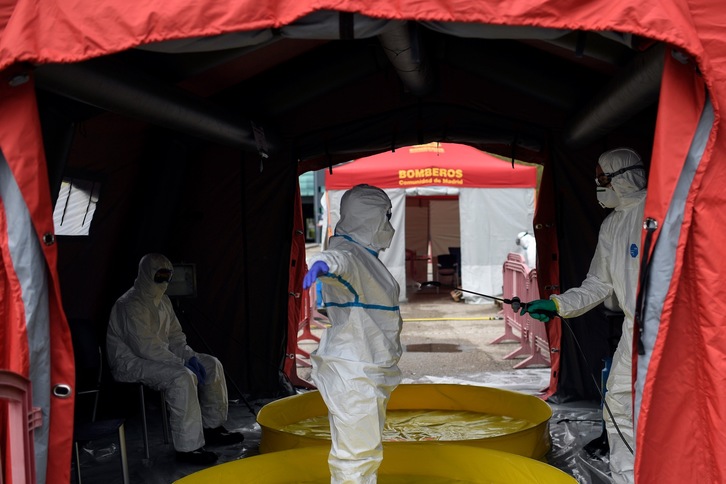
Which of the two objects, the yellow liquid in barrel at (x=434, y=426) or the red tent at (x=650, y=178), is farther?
the yellow liquid in barrel at (x=434, y=426)

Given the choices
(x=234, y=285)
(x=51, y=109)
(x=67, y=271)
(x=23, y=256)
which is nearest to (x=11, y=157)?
(x=23, y=256)

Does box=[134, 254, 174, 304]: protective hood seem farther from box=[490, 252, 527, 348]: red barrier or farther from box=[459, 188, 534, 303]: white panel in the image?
box=[459, 188, 534, 303]: white panel

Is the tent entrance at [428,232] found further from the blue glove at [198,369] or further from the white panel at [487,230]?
the blue glove at [198,369]

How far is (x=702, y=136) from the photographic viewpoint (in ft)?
8.49

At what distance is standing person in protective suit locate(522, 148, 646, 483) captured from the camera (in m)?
3.83

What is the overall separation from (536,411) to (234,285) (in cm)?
279

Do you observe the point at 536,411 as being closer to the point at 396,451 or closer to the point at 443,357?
the point at 396,451

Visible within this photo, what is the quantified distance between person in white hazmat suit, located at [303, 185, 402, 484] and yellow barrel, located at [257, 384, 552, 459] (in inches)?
34.1

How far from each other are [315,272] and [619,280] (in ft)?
6.24

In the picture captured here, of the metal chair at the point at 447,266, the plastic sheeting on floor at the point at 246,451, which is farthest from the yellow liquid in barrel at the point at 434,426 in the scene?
the metal chair at the point at 447,266

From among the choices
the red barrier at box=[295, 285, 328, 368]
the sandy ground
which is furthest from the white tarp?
the red barrier at box=[295, 285, 328, 368]

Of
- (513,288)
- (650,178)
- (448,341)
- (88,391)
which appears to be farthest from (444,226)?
(650,178)

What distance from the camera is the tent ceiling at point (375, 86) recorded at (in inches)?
121

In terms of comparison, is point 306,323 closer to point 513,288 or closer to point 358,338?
point 513,288
